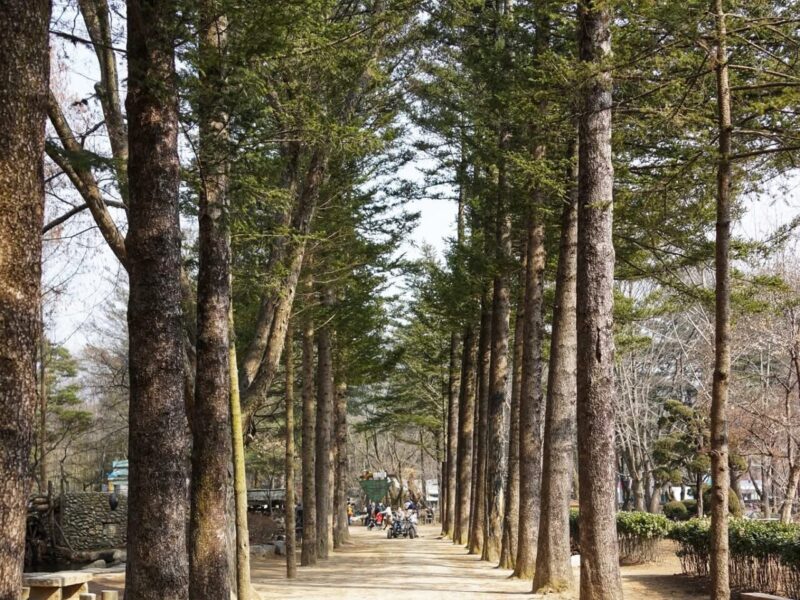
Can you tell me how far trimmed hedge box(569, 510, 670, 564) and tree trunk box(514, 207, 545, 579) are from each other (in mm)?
5372

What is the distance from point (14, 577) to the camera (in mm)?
4461

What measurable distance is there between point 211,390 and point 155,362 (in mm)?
2889

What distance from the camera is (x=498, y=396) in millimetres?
20016

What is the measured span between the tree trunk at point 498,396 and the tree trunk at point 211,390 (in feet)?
33.0

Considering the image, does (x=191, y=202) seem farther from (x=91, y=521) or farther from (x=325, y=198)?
(x=91, y=521)

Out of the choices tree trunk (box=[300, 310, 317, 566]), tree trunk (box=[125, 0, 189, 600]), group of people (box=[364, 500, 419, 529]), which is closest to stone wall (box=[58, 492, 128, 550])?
tree trunk (box=[300, 310, 317, 566])

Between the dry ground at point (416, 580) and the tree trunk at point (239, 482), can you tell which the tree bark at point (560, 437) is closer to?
the dry ground at point (416, 580)

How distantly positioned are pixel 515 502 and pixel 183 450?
12138 mm

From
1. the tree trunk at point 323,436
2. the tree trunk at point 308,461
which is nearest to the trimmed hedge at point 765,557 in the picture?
the tree trunk at point 308,461

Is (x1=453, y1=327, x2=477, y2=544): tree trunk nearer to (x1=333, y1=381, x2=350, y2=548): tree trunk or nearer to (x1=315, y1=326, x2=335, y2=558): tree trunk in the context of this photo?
(x1=333, y1=381, x2=350, y2=548): tree trunk

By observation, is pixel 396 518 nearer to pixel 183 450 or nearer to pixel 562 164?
pixel 562 164

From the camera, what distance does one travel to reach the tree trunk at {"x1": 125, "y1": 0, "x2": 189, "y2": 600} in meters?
6.67

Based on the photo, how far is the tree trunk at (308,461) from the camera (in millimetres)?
19359

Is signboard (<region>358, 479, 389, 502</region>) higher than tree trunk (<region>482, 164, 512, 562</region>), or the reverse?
tree trunk (<region>482, 164, 512, 562</region>)
